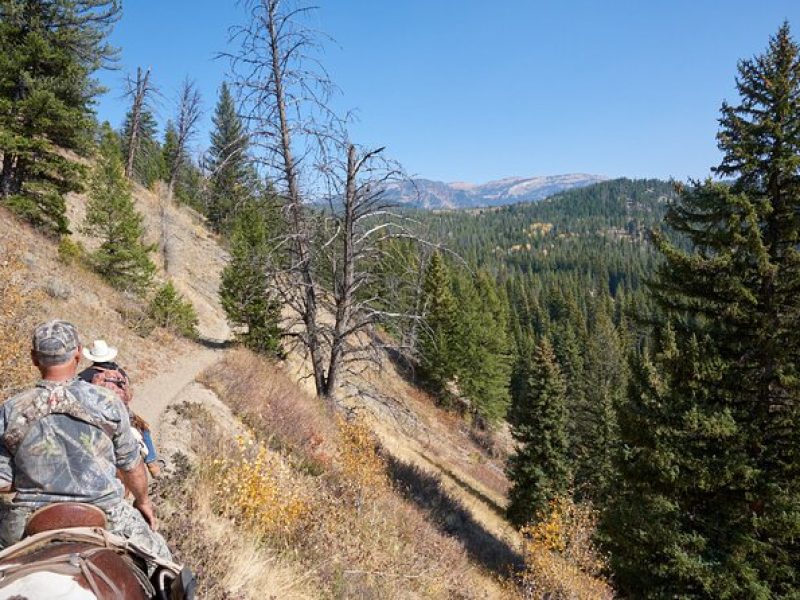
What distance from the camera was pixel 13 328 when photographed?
8359 millimetres

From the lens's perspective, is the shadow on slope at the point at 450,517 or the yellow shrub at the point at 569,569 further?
the shadow on slope at the point at 450,517

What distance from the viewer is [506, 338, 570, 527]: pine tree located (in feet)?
83.8

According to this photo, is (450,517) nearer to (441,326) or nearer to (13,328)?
(13,328)

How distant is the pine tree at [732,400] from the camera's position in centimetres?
830

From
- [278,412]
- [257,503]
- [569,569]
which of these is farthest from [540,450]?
[257,503]

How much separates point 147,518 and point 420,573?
455 cm

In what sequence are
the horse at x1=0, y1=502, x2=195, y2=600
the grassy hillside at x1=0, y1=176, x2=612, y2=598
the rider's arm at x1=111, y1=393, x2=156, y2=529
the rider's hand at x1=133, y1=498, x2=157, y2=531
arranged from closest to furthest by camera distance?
the horse at x1=0, y1=502, x2=195, y2=600 → the rider's arm at x1=111, y1=393, x2=156, y2=529 → the rider's hand at x1=133, y1=498, x2=157, y2=531 → the grassy hillside at x1=0, y1=176, x2=612, y2=598

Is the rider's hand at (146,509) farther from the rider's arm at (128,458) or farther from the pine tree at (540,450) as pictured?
the pine tree at (540,450)

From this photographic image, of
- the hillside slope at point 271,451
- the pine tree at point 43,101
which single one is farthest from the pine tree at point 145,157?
the pine tree at point 43,101

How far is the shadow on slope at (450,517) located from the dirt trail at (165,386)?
19.2 feet

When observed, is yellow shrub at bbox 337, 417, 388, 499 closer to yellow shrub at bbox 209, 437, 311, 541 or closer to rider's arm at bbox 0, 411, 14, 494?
yellow shrub at bbox 209, 437, 311, 541

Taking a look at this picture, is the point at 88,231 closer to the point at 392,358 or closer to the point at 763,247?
the point at 763,247

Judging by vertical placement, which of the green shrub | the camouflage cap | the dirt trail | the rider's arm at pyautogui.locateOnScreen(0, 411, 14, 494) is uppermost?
the camouflage cap

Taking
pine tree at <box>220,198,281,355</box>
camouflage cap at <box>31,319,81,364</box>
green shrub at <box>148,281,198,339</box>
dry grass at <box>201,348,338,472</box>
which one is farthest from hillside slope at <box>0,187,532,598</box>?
camouflage cap at <box>31,319,81,364</box>
